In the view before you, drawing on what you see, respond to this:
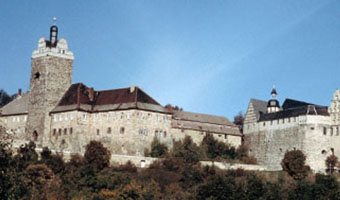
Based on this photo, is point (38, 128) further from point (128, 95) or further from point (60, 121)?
point (128, 95)

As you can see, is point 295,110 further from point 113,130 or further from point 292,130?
point 113,130

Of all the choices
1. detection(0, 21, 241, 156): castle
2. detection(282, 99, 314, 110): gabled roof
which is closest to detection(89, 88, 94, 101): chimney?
detection(0, 21, 241, 156): castle

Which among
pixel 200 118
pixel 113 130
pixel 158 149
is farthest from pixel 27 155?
pixel 200 118

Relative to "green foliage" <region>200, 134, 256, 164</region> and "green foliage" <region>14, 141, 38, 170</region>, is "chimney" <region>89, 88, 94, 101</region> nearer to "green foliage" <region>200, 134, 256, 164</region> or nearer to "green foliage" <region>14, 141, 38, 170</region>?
"green foliage" <region>14, 141, 38, 170</region>

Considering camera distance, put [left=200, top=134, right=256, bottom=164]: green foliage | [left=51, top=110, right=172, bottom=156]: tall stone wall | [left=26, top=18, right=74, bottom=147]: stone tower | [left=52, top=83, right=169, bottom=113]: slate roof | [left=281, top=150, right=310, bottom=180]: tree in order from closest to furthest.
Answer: [left=281, top=150, right=310, bottom=180]: tree < [left=51, top=110, right=172, bottom=156]: tall stone wall < [left=52, top=83, right=169, bottom=113]: slate roof < [left=200, top=134, right=256, bottom=164]: green foliage < [left=26, top=18, right=74, bottom=147]: stone tower

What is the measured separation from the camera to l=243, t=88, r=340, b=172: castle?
Answer: 210 ft

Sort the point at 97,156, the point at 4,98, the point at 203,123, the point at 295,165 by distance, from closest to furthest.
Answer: the point at 97,156 → the point at 295,165 → the point at 203,123 → the point at 4,98

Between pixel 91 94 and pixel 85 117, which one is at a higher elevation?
pixel 91 94

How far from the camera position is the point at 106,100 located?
70938mm

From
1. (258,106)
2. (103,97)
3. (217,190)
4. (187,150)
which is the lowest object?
(217,190)

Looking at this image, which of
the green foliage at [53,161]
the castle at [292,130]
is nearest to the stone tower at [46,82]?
the green foliage at [53,161]

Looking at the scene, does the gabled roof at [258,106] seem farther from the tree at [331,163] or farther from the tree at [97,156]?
Result: the tree at [97,156]

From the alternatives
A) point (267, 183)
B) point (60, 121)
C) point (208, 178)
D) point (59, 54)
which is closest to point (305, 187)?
point (267, 183)

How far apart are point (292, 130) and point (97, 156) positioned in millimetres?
21321
